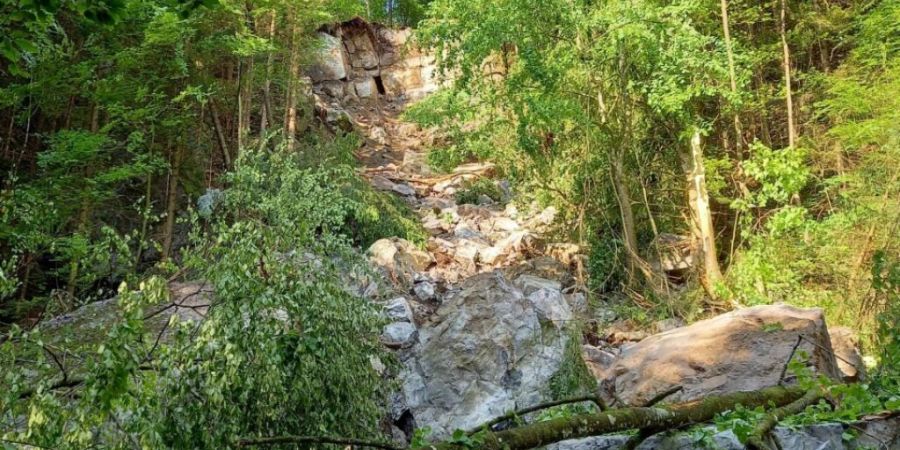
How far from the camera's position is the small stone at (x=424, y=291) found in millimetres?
9453

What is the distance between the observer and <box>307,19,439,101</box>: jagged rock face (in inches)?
991

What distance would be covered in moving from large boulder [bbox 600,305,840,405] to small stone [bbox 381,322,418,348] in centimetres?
260

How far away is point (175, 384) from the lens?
8.97ft

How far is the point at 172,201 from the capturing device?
9805mm

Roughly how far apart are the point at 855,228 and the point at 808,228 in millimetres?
594

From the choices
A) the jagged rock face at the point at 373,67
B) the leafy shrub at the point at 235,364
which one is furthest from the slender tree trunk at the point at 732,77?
the jagged rock face at the point at 373,67

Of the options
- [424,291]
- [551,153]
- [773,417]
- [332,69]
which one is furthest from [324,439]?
[332,69]

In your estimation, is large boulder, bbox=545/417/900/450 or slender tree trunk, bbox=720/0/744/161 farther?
slender tree trunk, bbox=720/0/744/161

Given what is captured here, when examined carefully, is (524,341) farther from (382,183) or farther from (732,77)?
(382,183)

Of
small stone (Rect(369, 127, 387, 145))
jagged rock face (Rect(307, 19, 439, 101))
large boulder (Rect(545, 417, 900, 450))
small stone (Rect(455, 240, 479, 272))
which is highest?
jagged rock face (Rect(307, 19, 439, 101))

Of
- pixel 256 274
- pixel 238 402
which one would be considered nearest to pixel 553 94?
pixel 256 274

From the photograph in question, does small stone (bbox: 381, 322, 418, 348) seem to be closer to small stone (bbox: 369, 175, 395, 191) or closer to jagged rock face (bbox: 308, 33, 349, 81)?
small stone (bbox: 369, 175, 395, 191)

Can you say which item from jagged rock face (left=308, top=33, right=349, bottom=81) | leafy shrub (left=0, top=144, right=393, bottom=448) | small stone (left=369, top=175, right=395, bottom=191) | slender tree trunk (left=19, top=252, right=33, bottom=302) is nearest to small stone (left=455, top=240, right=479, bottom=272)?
small stone (left=369, top=175, right=395, bottom=191)

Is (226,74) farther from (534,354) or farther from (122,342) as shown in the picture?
(122,342)
